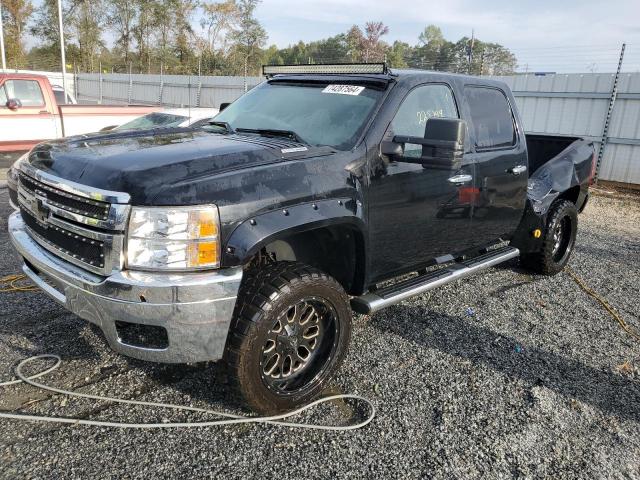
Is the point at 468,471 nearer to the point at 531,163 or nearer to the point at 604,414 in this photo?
the point at 604,414

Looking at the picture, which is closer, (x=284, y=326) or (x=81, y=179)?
(x=81, y=179)

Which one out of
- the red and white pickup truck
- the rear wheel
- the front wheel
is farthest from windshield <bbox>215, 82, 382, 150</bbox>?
the red and white pickup truck

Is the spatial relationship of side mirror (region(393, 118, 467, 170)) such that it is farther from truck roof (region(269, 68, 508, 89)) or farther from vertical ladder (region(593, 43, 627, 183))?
vertical ladder (region(593, 43, 627, 183))

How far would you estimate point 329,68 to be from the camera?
12.7 ft

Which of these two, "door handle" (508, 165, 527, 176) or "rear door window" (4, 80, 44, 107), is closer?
"door handle" (508, 165, 527, 176)

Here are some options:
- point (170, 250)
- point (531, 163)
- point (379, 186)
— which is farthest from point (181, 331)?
point (531, 163)

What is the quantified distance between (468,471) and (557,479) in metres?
0.42

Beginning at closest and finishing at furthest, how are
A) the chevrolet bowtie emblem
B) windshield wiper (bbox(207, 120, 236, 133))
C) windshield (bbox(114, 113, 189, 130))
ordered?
the chevrolet bowtie emblem → windshield wiper (bbox(207, 120, 236, 133)) → windshield (bbox(114, 113, 189, 130))

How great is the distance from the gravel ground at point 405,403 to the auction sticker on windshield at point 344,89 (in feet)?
5.76

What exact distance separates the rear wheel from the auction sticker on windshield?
262 centimetres

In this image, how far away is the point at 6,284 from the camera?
4.42 metres

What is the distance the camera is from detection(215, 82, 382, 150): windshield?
3.30 meters

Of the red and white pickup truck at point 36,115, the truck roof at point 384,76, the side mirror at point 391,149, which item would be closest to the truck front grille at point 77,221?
the side mirror at point 391,149

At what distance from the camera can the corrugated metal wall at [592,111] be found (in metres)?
10.6
